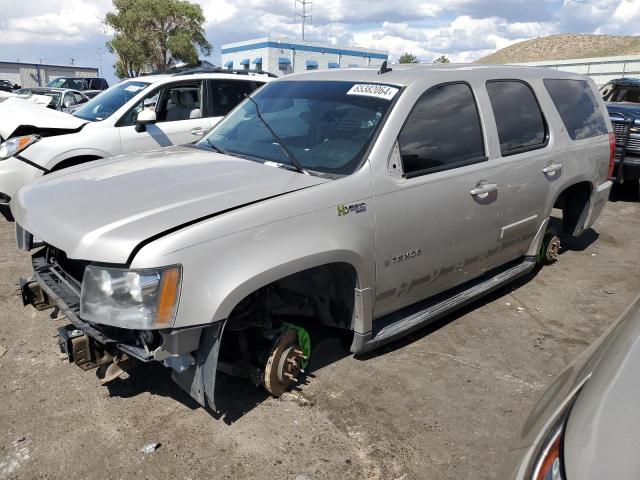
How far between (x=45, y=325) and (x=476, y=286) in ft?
10.9

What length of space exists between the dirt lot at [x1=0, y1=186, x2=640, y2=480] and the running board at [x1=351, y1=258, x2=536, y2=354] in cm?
29

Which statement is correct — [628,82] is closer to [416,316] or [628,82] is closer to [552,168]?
[552,168]

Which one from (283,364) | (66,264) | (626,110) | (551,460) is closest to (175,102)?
(66,264)

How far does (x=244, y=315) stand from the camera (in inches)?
114

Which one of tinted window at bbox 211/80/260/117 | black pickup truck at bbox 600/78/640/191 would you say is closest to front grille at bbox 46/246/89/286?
tinted window at bbox 211/80/260/117

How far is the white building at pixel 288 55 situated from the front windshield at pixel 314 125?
35.9 meters

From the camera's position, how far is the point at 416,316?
3.59m

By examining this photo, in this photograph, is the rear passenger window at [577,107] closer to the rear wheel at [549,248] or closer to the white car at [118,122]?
the rear wheel at [549,248]

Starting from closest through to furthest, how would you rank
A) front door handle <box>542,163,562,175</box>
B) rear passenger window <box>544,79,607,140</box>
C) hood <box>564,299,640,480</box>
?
hood <box>564,299,640,480</box> → front door handle <box>542,163,562,175</box> → rear passenger window <box>544,79,607,140</box>

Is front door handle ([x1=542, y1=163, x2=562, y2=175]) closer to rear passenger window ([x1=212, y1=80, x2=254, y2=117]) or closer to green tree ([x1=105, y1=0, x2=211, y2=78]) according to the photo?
rear passenger window ([x1=212, y1=80, x2=254, y2=117])

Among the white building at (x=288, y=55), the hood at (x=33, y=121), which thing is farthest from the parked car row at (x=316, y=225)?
the white building at (x=288, y=55)

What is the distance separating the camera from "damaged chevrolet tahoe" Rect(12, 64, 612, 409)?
2443mm

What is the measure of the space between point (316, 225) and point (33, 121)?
5100 mm

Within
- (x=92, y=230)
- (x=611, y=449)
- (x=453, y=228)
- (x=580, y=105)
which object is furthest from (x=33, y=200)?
(x=580, y=105)
